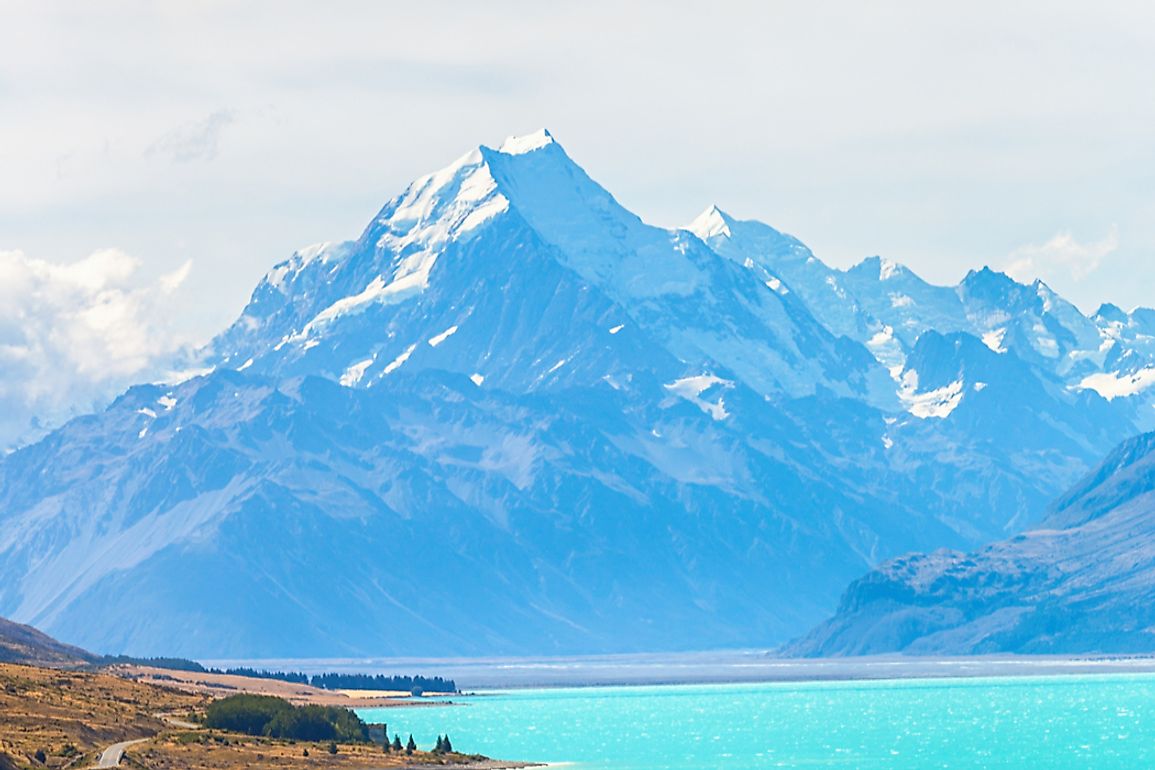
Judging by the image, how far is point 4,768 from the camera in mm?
190500
